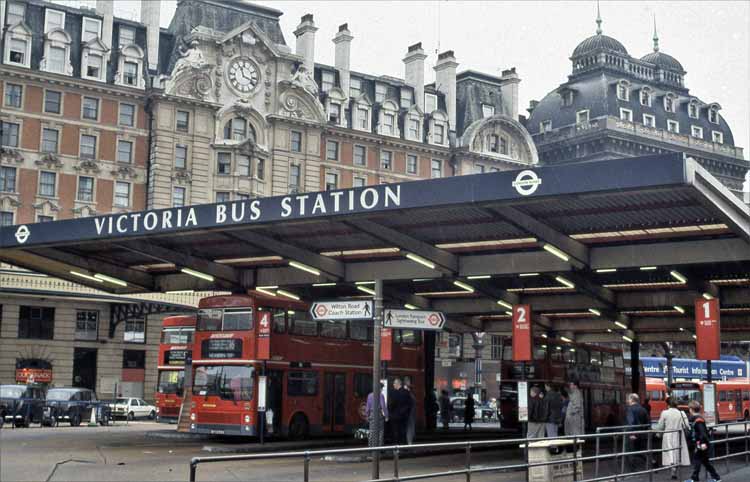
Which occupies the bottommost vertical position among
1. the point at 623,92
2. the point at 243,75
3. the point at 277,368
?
the point at 277,368

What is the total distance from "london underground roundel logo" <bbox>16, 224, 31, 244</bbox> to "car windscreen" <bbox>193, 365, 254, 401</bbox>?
20.0 feet

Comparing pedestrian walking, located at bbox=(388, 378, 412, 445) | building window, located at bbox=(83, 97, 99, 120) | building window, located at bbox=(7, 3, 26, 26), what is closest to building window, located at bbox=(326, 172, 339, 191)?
building window, located at bbox=(83, 97, 99, 120)

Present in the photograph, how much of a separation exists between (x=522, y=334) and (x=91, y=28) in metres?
46.2

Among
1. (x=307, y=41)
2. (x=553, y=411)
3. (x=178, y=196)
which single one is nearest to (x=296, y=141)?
(x=307, y=41)

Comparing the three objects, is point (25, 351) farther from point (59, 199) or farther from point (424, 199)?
point (424, 199)

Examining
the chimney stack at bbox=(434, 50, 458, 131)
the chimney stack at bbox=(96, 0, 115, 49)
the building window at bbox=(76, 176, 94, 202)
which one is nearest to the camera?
the building window at bbox=(76, 176, 94, 202)

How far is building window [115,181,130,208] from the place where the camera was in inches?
2502

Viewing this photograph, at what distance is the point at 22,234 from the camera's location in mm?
27078

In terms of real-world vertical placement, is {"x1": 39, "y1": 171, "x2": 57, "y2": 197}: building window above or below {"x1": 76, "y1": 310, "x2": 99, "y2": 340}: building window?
above

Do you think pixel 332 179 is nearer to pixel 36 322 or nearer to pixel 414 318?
pixel 36 322

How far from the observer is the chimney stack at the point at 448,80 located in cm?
8106

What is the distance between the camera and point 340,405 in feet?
104

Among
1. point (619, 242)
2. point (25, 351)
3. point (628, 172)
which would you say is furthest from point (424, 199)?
point (25, 351)

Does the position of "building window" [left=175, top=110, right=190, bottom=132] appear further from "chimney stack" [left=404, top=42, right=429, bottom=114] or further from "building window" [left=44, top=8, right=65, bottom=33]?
"chimney stack" [left=404, top=42, right=429, bottom=114]
